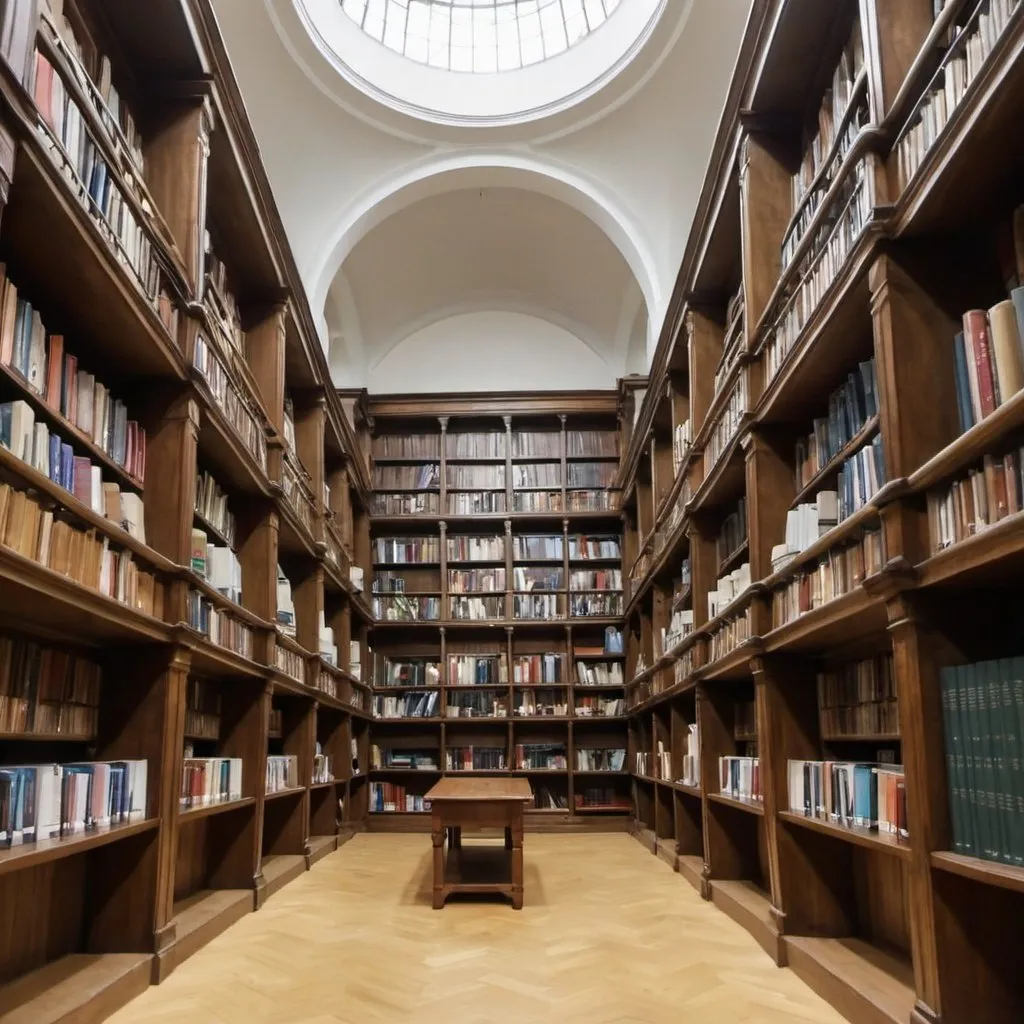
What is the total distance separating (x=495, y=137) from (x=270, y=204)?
3.84 meters

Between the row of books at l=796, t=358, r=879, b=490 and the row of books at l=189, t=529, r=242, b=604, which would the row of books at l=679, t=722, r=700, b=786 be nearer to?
the row of books at l=796, t=358, r=879, b=490

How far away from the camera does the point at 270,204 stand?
5.60 m

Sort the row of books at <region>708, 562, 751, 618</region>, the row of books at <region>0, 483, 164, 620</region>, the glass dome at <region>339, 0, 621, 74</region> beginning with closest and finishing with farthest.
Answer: the row of books at <region>0, 483, 164, 620</region> → the row of books at <region>708, 562, 751, 618</region> → the glass dome at <region>339, 0, 621, 74</region>

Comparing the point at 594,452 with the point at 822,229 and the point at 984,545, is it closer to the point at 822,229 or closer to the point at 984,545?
the point at 822,229

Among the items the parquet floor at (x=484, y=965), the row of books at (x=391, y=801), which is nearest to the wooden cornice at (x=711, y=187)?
the parquet floor at (x=484, y=965)

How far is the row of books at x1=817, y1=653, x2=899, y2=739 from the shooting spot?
3.70 metres

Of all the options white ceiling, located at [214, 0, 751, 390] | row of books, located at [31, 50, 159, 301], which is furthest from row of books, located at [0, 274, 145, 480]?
white ceiling, located at [214, 0, 751, 390]

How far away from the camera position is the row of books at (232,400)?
4559mm

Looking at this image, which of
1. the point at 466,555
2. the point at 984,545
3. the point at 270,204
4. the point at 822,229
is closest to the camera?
the point at 984,545

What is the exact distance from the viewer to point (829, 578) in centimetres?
361

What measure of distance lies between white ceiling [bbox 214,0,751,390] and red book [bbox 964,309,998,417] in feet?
17.6

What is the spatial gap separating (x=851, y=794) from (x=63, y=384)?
3135mm

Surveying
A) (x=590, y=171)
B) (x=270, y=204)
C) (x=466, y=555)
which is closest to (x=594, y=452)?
(x=466, y=555)

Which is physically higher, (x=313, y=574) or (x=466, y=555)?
(x=466, y=555)
